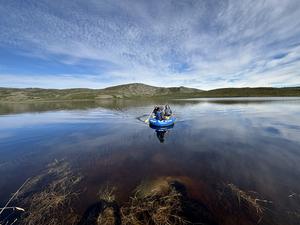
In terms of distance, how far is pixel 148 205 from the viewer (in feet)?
23.1

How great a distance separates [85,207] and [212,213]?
6.23m

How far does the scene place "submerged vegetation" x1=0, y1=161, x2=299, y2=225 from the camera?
6449 mm

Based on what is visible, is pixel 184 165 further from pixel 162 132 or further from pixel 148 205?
pixel 162 132

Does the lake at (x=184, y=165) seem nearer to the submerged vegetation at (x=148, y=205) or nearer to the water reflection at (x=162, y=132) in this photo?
the submerged vegetation at (x=148, y=205)

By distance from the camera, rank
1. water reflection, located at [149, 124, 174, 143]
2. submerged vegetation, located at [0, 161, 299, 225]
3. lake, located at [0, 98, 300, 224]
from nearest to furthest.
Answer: submerged vegetation, located at [0, 161, 299, 225], lake, located at [0, 98, 300, 224], water reflection, located at [149, 124, 174, 143]

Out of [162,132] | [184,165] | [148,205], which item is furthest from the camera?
[162,132]

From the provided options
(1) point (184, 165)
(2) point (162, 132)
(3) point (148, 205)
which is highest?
(3) point (148, 205)

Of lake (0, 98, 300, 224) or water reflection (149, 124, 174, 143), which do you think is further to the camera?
water reflection (149, 124, 174, 143)

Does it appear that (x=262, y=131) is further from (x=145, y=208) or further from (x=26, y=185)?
(x=26, y=185)

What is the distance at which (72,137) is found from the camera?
64.6 ft

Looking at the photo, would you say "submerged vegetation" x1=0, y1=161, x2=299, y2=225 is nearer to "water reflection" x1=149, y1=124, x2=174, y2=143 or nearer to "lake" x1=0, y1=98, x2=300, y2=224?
"lake" x1=0, y1=98, x2=300, y2=224

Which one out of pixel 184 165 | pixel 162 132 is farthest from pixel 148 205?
pixel 162 132

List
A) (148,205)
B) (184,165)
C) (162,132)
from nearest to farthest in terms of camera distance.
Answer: (148,205), (184,165), (162,132)

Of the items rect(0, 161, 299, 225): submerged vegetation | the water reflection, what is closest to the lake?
rect(0, 161, 299, 225): submerged vegetation
